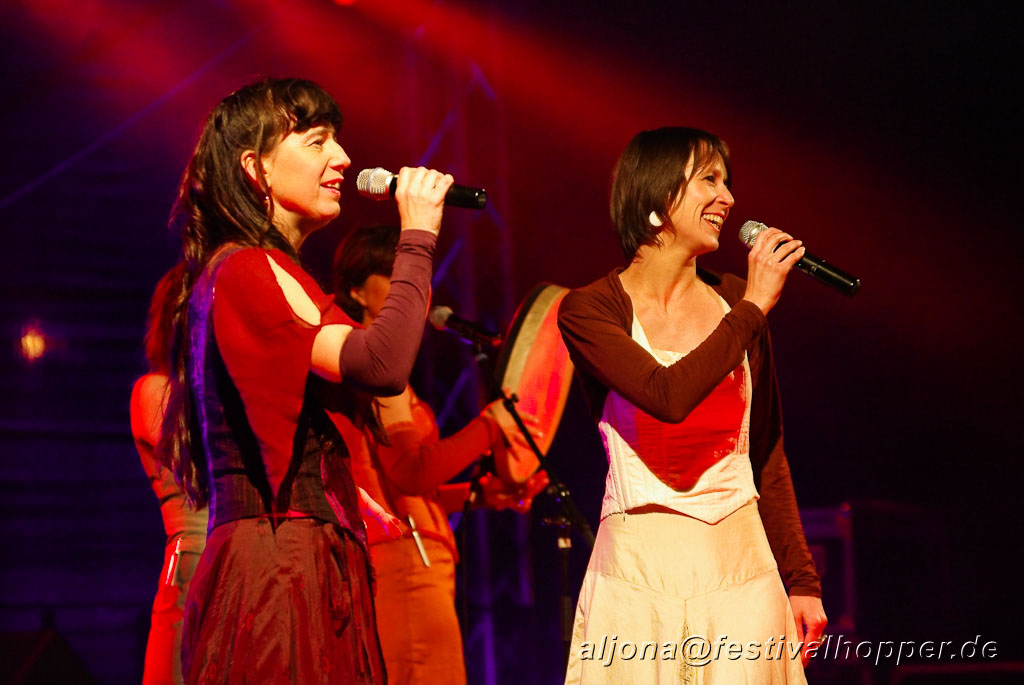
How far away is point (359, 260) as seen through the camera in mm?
3594

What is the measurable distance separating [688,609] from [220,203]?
1.27 metres

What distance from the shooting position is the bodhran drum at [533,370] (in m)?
3.71

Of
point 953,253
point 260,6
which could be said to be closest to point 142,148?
point 260,6

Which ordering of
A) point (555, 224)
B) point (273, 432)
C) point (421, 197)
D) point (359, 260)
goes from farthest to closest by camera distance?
point (555, 224), point (359, 260), point (421, 197), point (273, 432)

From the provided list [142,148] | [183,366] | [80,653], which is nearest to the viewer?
[183,366]

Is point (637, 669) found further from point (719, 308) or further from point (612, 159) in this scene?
point (612, 159)

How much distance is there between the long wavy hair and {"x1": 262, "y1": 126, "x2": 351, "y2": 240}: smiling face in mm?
21

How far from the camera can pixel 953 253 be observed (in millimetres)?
5262

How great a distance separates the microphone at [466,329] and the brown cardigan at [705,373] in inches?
44.1

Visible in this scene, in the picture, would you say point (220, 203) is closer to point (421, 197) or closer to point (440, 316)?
point (421, 197)

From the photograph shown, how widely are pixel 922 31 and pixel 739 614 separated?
403cm

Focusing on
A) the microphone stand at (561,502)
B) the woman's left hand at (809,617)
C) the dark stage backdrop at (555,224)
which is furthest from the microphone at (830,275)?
the dark stage backdrop at (555,224)

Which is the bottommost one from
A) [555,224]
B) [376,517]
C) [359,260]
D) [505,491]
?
[505,491]

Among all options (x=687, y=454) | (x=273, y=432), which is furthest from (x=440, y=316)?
(x=273, y=432)
